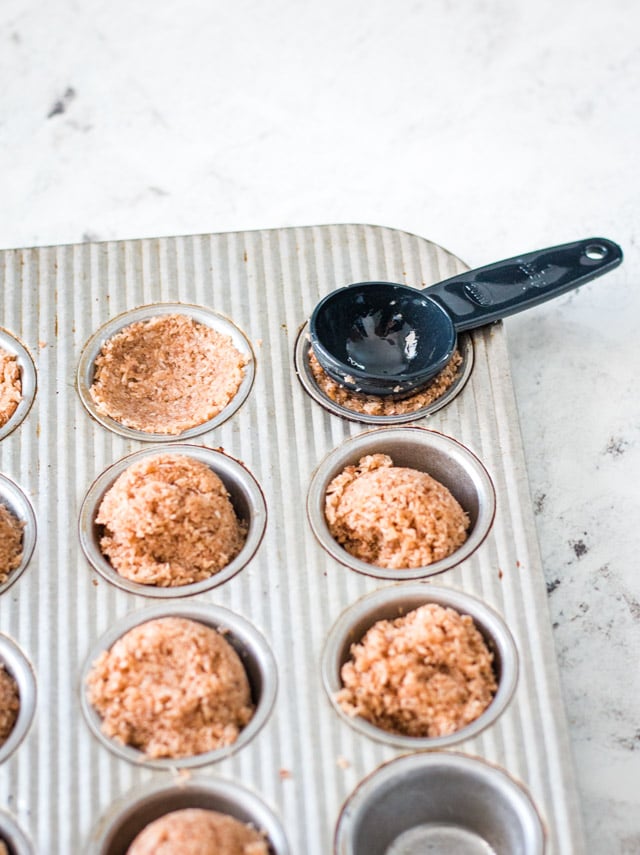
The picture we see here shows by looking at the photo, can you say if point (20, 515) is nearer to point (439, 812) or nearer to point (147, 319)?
point (147, 319)

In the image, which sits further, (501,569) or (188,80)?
(188,80)

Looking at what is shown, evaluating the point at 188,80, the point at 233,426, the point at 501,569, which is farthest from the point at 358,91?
the point at 501,569

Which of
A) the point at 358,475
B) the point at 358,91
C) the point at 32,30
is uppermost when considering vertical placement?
the point at 32,30

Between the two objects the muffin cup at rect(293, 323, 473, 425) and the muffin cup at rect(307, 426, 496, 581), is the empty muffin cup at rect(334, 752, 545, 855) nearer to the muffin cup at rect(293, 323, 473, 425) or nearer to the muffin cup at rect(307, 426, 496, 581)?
the muffin cup at rect(307, 426, 496, 581)

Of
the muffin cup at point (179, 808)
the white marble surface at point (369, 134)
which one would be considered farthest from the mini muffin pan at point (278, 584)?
the white marble surface at point (369, 134)

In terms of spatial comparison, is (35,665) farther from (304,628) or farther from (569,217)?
(569,217)

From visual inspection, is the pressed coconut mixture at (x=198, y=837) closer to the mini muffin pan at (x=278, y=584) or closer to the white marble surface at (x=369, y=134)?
the mini muffin pan at (x=278, y=584)

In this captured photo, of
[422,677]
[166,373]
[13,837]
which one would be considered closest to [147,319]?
[166,373]
